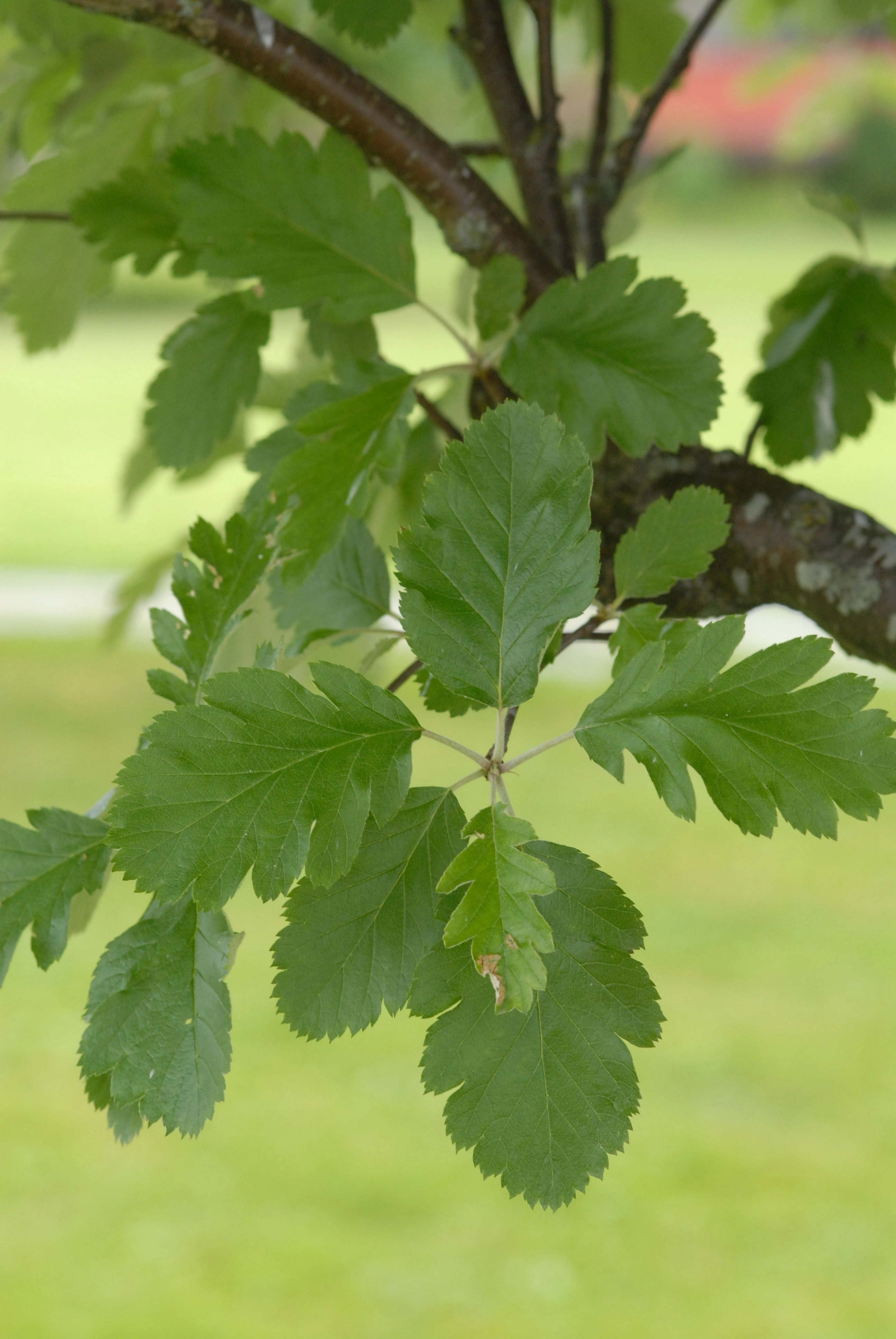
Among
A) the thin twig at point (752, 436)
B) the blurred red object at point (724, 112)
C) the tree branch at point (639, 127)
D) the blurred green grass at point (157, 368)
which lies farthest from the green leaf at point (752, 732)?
the blurred red object at point (724, 112)

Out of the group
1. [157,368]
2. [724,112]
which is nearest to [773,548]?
[157,368]

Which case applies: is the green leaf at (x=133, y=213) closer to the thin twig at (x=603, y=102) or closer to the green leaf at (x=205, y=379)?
the green leaf at (x=205, y=379)

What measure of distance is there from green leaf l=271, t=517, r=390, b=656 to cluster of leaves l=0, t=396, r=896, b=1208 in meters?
0.12

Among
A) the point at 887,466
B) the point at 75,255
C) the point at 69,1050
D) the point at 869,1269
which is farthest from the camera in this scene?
the point at 887,466

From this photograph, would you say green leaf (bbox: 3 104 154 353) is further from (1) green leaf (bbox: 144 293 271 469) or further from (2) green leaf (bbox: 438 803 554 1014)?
(2) green leaf (bbox: 438 803 554 1014)

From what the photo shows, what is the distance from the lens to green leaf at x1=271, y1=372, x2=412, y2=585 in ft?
1.16

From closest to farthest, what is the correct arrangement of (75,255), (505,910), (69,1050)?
(505,910) < (75,255) < (69,1050)

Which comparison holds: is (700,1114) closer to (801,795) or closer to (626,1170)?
(626,1170)

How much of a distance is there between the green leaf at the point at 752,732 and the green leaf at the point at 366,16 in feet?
1.01

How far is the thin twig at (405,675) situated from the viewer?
0.30 meters

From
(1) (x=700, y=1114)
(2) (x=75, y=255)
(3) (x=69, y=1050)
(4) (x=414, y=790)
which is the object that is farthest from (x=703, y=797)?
(4) (x=414, y=790)

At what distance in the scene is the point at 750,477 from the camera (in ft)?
1.47

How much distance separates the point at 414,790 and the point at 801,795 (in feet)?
0.27

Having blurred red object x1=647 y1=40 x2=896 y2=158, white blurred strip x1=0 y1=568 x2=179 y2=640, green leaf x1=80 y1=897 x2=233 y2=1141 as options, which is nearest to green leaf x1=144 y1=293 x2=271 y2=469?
green leaf x1=80 y1=897 x2=233 y2=1141
